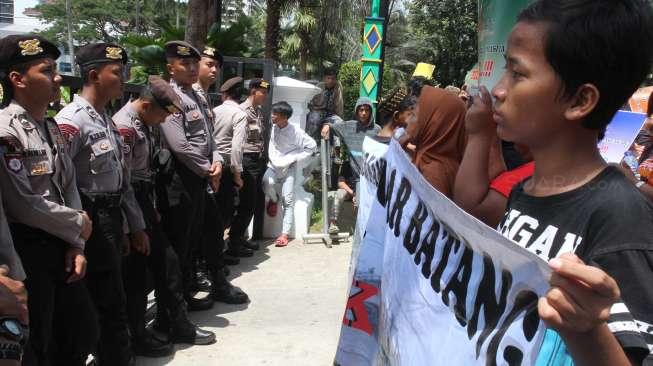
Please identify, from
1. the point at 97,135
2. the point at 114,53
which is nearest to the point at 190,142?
the point at 114,53

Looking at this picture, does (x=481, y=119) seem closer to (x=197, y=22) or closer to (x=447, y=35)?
(x=197, y=22)

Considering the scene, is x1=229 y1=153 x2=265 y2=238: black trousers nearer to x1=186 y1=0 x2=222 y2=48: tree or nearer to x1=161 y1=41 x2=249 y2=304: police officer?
x1=161 y1=41 x2=249 y2=304: police officer

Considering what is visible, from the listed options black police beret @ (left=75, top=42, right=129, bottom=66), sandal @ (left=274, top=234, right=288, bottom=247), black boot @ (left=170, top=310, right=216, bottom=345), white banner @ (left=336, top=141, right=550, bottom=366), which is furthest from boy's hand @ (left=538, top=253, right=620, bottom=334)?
sandal @ (left=274, top=234, right=288, bottom=247)

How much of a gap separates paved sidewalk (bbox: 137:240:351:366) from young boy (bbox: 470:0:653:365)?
289cm

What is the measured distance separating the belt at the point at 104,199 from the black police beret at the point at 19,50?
30.2 inches

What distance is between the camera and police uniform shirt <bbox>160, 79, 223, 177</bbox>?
13.8 feet

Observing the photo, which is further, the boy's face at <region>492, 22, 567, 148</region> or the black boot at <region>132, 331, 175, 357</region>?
the black boot at <region>132, 331, 175, 357</region>

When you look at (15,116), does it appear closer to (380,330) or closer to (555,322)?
(380,330)

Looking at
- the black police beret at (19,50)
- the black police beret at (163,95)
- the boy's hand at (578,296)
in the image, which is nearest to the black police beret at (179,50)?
the black police beret at (163,95)

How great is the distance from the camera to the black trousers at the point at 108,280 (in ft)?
10.1

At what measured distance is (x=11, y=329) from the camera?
1.77 metres

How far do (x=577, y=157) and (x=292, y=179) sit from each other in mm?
5900

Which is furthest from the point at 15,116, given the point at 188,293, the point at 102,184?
the point at 188,293

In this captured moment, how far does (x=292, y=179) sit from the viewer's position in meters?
7.07
